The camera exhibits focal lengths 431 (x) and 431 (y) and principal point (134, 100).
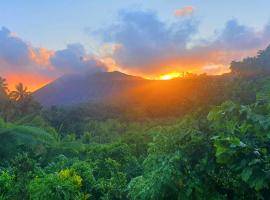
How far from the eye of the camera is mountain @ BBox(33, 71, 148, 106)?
282ft

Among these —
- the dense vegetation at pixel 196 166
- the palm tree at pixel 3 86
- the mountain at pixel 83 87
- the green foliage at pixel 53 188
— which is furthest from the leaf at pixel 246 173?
the mountain at pixel 83 87

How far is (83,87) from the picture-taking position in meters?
96.6

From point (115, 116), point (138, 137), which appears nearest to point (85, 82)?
point (115, 116)

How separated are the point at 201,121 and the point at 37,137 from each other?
684cm

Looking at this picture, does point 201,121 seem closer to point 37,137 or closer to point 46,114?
point 37,137

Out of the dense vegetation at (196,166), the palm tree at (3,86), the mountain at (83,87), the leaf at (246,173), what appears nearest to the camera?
the leaf at (246,173)

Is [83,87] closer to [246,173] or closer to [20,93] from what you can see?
[20,93]

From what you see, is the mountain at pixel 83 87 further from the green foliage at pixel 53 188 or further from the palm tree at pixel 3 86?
the green foliage at pixel 53 188

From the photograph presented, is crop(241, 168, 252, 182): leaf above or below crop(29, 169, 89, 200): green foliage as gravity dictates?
above

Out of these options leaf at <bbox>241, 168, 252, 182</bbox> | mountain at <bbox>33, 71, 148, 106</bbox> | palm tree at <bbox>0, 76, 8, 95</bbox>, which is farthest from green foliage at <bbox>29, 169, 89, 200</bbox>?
mountain at <bbox>33, 71, 148, 106</bbox>

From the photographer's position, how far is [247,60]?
38.6m

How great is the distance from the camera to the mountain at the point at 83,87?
8606cm

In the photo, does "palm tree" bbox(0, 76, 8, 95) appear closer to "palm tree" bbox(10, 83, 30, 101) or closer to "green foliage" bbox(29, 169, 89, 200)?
"palm tree" bbox(10, 83, 30, 101)

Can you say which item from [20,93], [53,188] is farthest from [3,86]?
[53,188]
